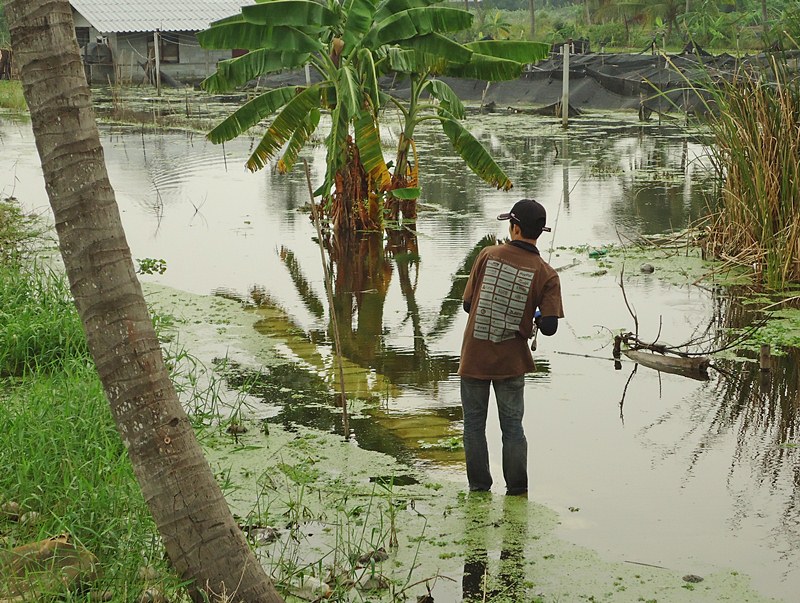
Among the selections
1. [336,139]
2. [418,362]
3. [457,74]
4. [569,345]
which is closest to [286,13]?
[336,139]

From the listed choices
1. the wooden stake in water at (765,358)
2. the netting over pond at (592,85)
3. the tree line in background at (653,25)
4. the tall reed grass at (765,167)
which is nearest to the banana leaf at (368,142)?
the tall reed grass at (765,167)

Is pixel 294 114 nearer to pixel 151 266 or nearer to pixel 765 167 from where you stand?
pixel 151 266

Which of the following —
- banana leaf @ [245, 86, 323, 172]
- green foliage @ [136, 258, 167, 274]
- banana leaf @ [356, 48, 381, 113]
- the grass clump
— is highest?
banana leaf @ [356, 48, 381, 113]

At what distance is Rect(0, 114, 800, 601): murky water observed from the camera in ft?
17.5

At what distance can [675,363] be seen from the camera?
25.4ft

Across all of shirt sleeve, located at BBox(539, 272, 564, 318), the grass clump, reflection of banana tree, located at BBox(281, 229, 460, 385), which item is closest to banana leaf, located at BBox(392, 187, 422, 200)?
reflection of banana tree, located at BBox(281, 229, 460, 385)

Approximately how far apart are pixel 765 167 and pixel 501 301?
200 inches

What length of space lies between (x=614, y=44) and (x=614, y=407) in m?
46.1

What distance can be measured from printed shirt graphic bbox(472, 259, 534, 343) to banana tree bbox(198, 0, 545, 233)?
248 inches

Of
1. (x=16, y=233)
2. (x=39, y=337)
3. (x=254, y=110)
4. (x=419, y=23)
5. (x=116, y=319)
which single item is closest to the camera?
(x=116, y=319)

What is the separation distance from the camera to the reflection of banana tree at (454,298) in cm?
914

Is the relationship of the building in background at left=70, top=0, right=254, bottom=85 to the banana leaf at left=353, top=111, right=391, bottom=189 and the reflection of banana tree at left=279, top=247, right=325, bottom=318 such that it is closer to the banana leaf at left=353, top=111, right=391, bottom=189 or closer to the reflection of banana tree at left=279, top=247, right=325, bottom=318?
the reflection of banana tree at left=279, top=247, right=325, bottom=318

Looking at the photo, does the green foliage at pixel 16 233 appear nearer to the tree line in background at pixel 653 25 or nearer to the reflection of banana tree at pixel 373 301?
the reflection of banana tree at pixel 373 301

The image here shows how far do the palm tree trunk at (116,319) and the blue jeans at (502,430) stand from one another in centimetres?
181
